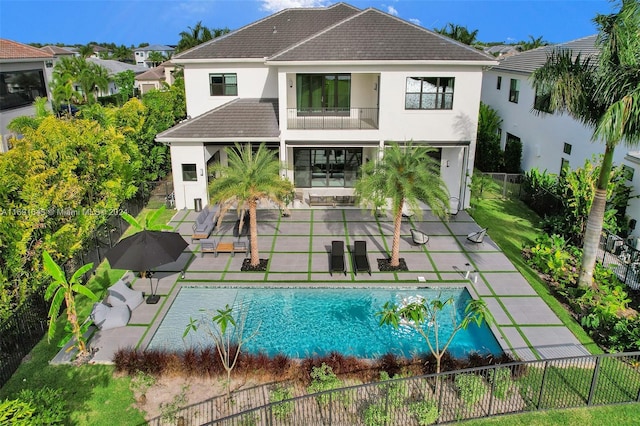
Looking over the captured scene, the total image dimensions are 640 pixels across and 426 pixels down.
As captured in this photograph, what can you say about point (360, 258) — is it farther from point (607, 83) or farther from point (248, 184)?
point (607, 83)

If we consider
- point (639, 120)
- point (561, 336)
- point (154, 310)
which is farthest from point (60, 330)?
point (639, 120)

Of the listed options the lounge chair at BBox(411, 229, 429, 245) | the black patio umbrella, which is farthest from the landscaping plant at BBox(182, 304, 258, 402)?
the lounge chair at BBox(411, 229, 429, 245)

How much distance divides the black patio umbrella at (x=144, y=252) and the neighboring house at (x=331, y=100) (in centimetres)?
741

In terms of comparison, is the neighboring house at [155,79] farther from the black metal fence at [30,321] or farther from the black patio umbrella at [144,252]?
the black patio umbrella at [144,252]

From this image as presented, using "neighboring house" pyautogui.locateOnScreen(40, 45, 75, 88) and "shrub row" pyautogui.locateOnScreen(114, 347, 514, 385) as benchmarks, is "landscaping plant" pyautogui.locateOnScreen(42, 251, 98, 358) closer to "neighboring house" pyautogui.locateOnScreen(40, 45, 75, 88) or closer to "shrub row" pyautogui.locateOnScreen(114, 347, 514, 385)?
"shrub row" pyautogui.locateOnScreen(114, 347, 514, 385)

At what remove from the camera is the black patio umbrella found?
587 inches

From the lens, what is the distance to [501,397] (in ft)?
36.9

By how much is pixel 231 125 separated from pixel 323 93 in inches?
201

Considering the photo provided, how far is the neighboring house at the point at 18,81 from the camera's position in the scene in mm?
30844

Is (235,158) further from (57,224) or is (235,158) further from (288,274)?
(57,224)

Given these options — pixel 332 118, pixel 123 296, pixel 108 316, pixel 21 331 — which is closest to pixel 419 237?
pixel 332 118

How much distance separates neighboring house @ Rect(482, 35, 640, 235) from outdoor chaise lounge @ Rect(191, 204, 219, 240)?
15.1 metres

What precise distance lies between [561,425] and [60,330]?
1362 cm

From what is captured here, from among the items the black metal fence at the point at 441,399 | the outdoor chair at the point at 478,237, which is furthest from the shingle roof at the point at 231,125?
the black metal fence at the point at 441,399
